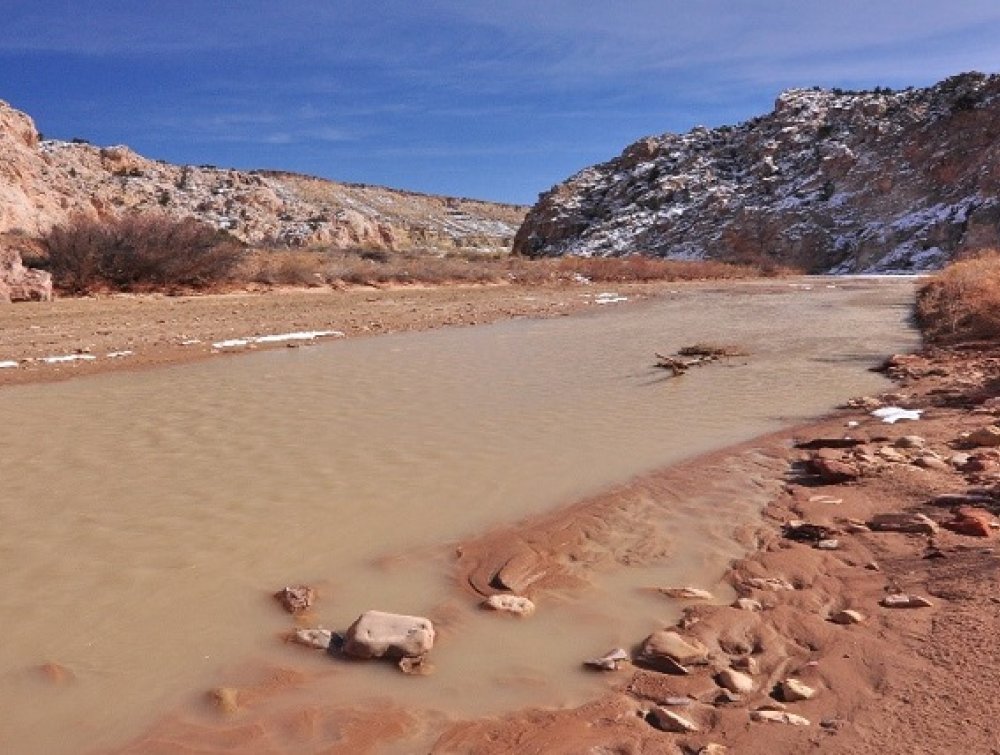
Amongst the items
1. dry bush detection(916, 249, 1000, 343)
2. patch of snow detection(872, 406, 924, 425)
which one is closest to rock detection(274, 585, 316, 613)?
patch of snow detection(872, 406, 924, 425)

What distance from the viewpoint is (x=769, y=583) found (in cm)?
376

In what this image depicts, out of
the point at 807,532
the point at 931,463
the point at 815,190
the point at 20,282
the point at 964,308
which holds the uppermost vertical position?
the point at 815,190

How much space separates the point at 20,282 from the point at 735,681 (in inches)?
720

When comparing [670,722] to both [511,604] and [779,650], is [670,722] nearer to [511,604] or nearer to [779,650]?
[779,650]

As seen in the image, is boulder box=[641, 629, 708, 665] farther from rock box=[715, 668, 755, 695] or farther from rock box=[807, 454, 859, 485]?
rock box=[807, 454, 859, 485]

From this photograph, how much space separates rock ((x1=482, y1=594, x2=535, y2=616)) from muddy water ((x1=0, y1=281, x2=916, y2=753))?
10 centimetres

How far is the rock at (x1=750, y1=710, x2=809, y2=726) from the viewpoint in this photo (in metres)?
2.60

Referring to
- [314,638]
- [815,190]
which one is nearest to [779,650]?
[314,638]

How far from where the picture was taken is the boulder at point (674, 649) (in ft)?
10.0

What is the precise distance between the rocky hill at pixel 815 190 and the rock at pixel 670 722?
45204mm

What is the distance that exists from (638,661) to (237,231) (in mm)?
52217

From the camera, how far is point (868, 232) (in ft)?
155

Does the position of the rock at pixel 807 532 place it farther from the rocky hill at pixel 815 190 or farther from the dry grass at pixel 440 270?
the rocky hill at pixel 815 190

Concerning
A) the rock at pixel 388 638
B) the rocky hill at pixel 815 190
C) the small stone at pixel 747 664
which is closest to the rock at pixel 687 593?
the small stone at pixel 747 664
